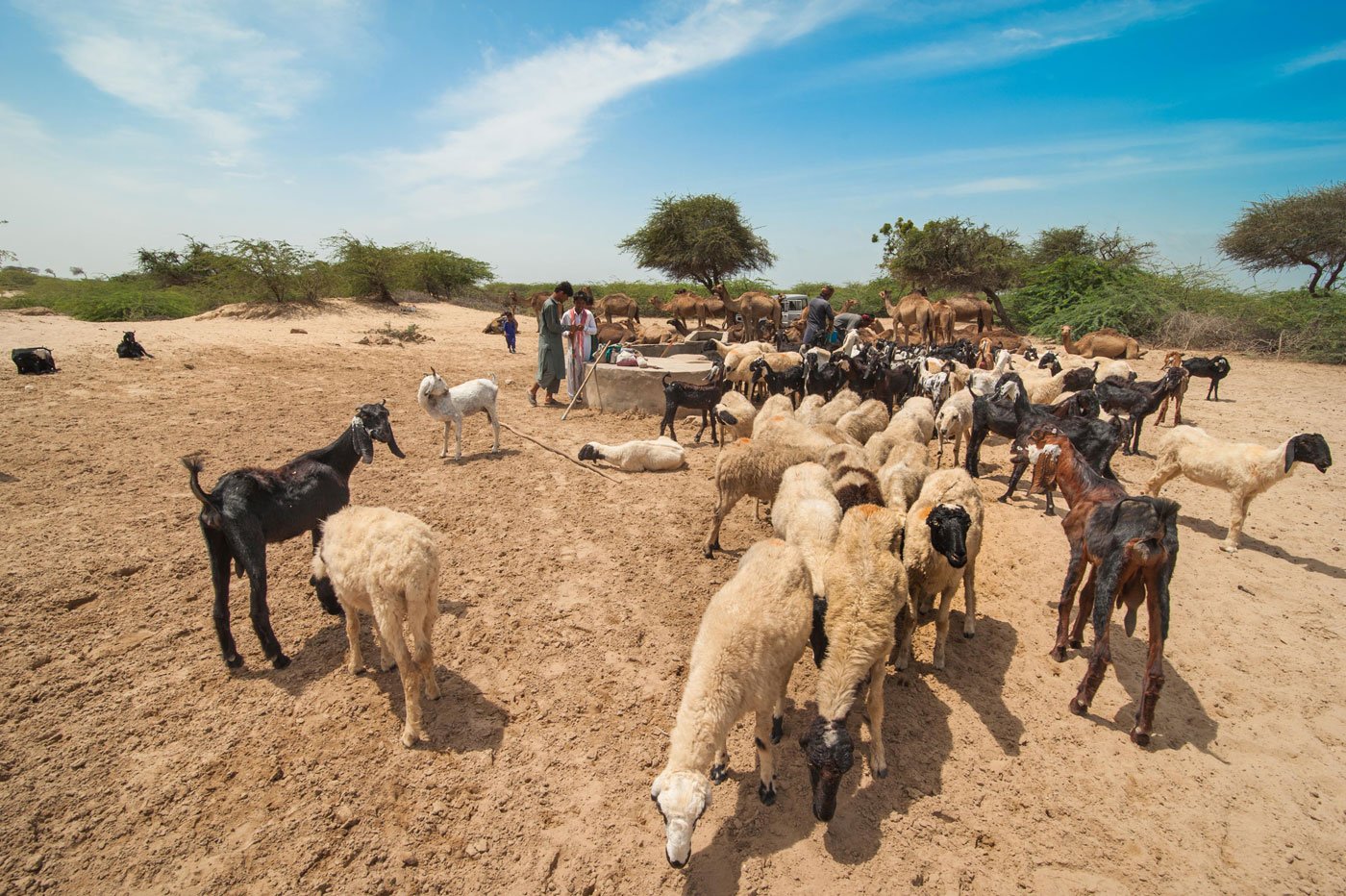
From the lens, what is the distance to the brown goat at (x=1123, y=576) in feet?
12.2

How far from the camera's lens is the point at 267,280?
22750 mm

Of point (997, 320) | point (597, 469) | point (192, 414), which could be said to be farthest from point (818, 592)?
point (997, 320)

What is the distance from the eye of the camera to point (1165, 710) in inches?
163

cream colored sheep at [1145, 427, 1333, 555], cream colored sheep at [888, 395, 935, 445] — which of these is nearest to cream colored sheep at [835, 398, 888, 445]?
cream colored sheep at [888, 395, 935, 445]

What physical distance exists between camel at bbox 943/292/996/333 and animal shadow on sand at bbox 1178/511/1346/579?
A: 1721 cm

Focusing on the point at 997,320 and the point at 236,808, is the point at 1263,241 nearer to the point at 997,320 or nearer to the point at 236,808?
the point at 997,320

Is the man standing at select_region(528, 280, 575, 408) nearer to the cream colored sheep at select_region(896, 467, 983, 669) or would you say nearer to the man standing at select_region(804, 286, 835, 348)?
the man standing at select_region(804, 286, 835, 348)

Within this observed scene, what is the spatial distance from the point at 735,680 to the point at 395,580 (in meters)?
2.21

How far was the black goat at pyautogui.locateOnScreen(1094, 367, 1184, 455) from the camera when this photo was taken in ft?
30.7

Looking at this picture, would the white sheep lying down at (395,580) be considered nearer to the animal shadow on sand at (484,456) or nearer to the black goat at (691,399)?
the animal shadow on sand at (484,456)

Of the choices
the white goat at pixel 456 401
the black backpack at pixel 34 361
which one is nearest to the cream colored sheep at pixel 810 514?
the white goat at pixel 456 401

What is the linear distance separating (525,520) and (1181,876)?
19.8 feet

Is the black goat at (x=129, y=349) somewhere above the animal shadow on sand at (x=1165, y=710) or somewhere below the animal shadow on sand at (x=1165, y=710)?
above

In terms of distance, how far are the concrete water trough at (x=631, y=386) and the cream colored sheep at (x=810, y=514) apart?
19.8 ft
